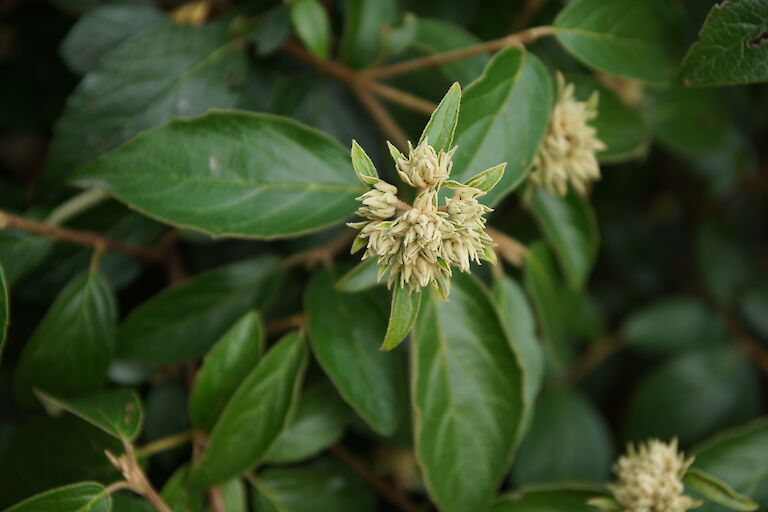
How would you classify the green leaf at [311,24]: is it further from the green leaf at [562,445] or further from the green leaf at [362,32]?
the green leaf at [562,445]

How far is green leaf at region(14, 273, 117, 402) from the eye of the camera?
881mm

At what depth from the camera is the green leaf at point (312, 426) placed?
93cm

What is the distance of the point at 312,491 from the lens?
0.95 metres

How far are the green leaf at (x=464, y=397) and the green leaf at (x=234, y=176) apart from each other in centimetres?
20

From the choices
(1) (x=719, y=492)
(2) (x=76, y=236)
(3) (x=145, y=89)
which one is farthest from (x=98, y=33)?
(1) (x=719, y=492)

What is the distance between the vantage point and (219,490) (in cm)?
88

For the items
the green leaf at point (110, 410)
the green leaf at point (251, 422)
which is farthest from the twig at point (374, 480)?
the green leaf at point (110, 410)

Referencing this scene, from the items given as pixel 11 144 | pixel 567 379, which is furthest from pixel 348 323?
pixel 11 144

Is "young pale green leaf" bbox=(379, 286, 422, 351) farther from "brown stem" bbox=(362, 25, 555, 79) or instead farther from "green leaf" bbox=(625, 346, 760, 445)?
"green leaf" bbox=(625, 346, 760, 445)

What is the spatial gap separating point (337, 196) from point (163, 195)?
0.20 m

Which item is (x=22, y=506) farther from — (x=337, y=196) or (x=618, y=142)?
(x=618, y=142)

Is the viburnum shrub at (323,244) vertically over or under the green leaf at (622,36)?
under

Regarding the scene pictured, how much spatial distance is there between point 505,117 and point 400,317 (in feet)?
0.99

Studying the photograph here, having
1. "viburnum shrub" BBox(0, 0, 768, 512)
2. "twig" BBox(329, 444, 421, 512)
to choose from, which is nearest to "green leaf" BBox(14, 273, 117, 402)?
"viburnum shrub" BBox(0, 0, 768, 512)
